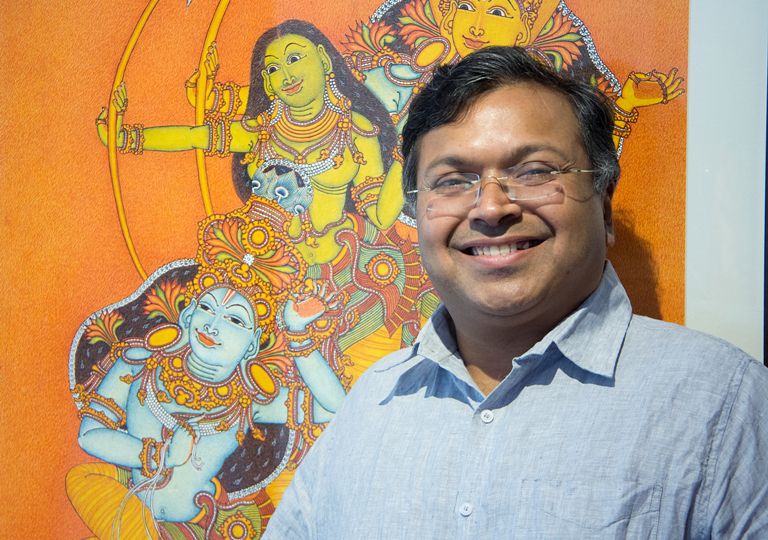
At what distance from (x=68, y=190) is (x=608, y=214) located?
3.83ft

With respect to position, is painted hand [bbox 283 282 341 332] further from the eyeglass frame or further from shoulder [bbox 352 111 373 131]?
the eyeglass frame

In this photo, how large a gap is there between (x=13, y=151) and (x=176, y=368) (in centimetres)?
63

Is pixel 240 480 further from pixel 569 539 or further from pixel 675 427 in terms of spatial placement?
pixel 675 427

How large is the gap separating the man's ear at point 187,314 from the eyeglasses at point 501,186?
612mm

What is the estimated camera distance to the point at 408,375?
1.40m

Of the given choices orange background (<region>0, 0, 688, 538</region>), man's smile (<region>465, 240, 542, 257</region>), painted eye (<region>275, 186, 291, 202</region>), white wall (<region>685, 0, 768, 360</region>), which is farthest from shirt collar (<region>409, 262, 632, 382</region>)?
orange background (<region>0, 0, 688, 538</region>)

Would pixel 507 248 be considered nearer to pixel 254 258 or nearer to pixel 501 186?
pixel 501 186

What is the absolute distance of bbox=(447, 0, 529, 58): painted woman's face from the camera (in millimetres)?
1534

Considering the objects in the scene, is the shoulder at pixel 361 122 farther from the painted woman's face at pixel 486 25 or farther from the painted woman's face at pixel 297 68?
the painted woman's face at pixel 486 25

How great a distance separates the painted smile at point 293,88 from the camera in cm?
162

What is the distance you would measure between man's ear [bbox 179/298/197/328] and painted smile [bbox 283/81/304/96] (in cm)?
50

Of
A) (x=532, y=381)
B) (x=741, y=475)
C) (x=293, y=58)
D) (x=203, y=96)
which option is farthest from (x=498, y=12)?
(x=741, y=475)

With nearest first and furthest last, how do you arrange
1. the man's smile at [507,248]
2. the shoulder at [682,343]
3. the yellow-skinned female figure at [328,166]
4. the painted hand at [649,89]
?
the shoulder at [682,343], the man's smile at [507,248], the painted hand at [649,89], the yellow-skinned female figure at [328,166]

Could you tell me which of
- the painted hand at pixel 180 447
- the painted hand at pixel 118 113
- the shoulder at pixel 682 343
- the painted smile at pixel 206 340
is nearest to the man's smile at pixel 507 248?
the shoulder at pixel 682 343
